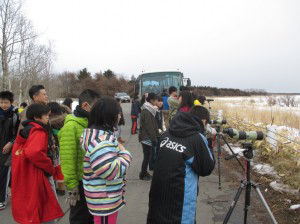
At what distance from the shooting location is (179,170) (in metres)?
2.13

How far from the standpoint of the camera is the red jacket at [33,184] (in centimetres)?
275

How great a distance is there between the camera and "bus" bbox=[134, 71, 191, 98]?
13422mm

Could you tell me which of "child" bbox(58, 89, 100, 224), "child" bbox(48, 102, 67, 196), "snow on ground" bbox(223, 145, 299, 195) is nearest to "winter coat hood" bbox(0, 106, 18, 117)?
"child" bbox(48, 102, 67, 196)

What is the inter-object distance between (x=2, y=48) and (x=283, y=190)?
1479cm

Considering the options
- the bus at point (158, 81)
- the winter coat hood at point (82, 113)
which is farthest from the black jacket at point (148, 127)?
the bus at point (158, 81)

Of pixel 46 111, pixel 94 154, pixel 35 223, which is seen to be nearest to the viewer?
pixel 94 154

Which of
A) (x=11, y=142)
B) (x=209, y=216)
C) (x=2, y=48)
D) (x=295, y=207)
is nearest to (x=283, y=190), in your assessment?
(x=295, y=207)

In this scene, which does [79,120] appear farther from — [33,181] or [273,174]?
[273,174]

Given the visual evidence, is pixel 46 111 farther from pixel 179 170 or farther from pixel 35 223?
pixel 179 170

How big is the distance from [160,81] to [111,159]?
11660 millimetres

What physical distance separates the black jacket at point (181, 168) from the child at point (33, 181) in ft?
4.19

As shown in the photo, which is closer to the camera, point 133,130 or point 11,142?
point 11,142

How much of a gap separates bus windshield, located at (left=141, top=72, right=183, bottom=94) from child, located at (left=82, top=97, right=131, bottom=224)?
11.1 m

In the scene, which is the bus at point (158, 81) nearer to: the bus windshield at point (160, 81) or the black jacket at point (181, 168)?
the bus windshield at point (160, 81)
